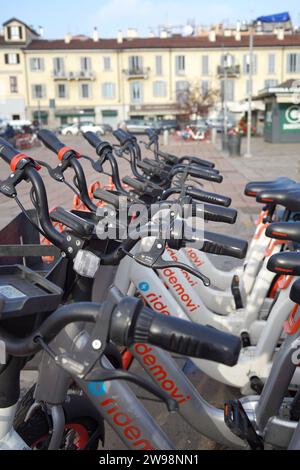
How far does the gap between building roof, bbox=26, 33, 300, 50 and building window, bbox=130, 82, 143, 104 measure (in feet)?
11.0

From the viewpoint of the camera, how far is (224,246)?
5.59 feet

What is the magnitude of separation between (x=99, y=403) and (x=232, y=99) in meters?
46.9

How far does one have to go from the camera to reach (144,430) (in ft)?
4.65

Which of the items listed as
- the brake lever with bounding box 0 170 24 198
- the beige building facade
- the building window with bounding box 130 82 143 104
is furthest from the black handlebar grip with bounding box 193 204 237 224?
the building window with bounding box 130 82 143 104

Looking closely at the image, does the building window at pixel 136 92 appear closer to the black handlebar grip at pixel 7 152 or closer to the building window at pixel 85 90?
the building window at pixel 85 90

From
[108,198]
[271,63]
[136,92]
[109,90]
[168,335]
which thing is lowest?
[168,335]

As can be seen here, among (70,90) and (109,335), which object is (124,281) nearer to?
(109,335)

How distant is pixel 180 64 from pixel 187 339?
151ft

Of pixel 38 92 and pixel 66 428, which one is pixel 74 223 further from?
pixel 38 92

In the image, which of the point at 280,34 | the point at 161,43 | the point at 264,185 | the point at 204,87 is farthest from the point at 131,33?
the point at 264,185

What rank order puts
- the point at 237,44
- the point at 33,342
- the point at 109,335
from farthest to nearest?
the point at 237,44 → the point at 33,342 → the point at 109,335

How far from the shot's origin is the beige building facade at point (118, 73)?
1714 inches

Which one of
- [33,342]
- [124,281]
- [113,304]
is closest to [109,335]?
[113,304]

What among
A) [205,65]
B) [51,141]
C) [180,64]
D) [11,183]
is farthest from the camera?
[205,65]
